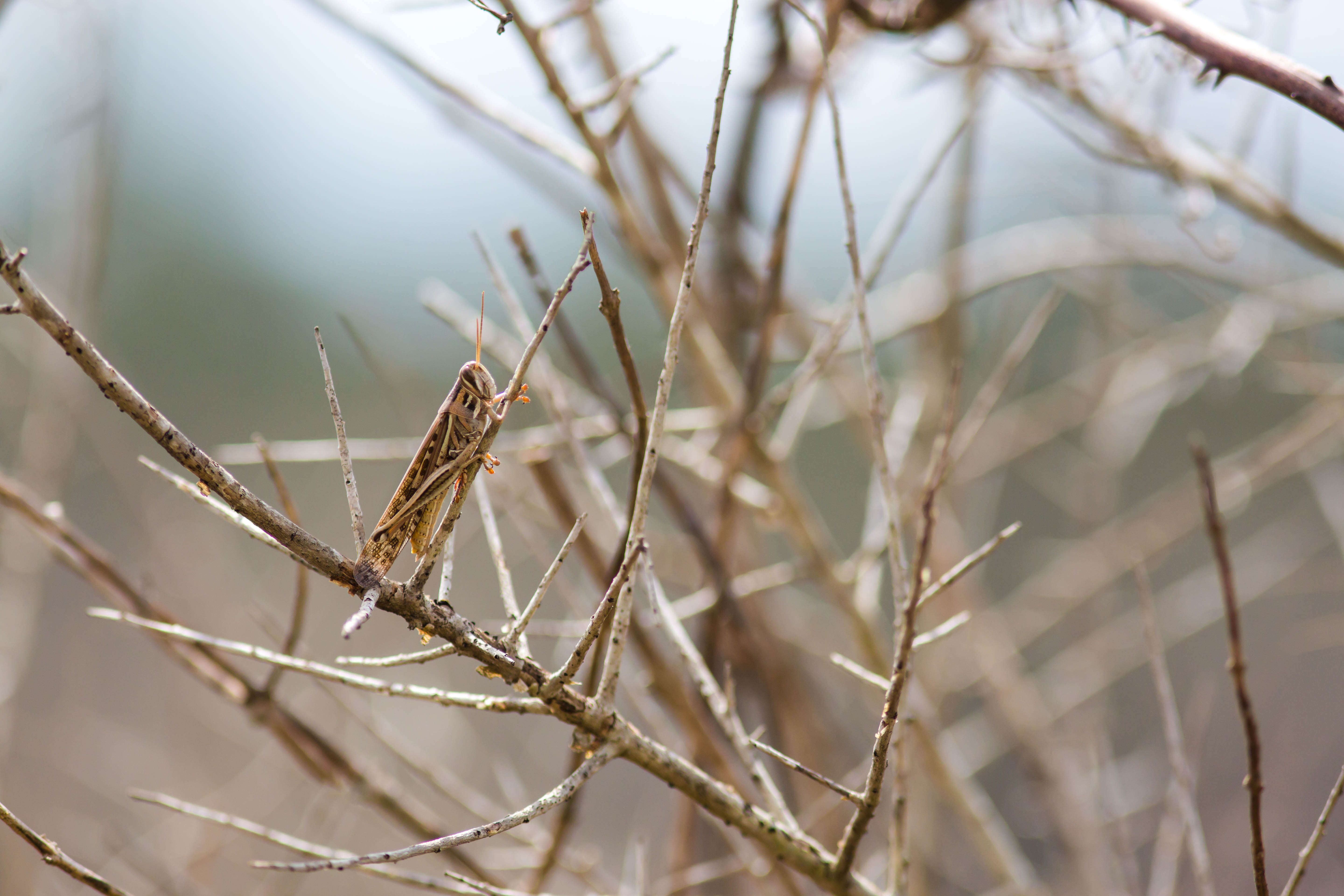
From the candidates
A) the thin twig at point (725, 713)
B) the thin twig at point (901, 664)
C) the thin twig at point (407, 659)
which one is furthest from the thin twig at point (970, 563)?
the thin twig at point (407, 659)

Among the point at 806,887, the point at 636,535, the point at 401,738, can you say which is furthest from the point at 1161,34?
the point at 401,738

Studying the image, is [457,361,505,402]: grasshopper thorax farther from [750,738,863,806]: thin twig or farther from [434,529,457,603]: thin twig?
[750,738,863,806]: thin twig

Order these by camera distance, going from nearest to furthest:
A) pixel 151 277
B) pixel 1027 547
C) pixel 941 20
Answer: pixel 941 20 → pixel 1027 547 → pixel 151 277

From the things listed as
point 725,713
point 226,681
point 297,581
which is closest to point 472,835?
point 725,713

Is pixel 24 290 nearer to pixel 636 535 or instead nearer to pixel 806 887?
pixel 636 535

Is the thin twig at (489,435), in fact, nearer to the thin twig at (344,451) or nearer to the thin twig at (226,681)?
the thin twig at (344,451)

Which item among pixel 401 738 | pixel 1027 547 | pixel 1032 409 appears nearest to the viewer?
pixel 401 738

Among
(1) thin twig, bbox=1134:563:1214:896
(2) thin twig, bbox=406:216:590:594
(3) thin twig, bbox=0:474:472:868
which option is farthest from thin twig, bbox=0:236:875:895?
(3) thin twig, bbox=0:474:472:868

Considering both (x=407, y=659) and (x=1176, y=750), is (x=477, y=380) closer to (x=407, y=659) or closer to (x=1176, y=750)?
(x=407, y=659)
